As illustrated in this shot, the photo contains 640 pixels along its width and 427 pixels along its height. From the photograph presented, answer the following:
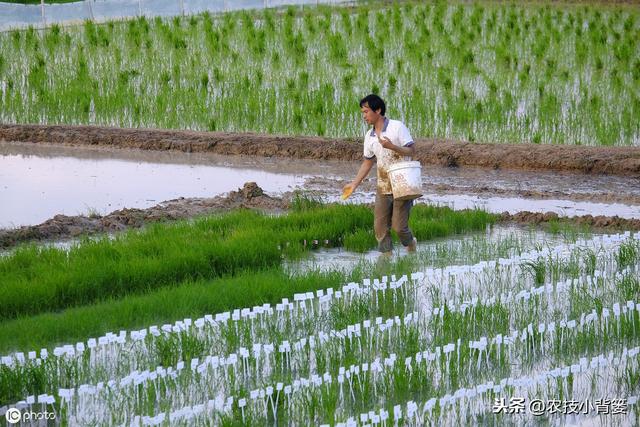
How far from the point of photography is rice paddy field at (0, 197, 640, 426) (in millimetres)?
3828

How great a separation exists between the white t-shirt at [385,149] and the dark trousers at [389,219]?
8cm

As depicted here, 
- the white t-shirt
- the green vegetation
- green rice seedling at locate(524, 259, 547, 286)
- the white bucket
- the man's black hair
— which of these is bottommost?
green rice seedling at locate(524, 259, 547, 286)

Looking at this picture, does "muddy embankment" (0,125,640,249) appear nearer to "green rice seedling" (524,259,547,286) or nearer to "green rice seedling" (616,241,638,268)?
"green rice seedling" (616,241,638,268)

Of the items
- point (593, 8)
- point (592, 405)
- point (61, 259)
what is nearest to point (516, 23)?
point (593, 8)

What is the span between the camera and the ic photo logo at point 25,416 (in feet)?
11.9

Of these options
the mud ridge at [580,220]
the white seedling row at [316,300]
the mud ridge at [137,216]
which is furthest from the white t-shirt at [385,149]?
the mud ridge at [137,216]

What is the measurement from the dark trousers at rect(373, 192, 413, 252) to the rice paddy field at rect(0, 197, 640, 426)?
0.44 feet

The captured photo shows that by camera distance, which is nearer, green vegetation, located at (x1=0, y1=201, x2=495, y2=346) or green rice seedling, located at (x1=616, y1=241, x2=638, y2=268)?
green vegetation, located at (x1=0, y1=201, x2=495, y2=346)

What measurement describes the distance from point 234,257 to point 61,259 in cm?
91

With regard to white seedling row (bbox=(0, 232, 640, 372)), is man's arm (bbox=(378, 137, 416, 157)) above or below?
above

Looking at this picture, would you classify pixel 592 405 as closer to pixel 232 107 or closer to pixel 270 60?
pixel 232 107

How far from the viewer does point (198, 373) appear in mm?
4102

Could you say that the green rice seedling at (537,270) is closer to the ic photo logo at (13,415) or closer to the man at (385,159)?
the man at (385,159)

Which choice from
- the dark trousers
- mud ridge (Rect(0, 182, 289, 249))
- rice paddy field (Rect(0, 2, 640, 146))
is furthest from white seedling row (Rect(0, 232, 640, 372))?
rice paddy field (Rect(0, 2, 640, 146))
